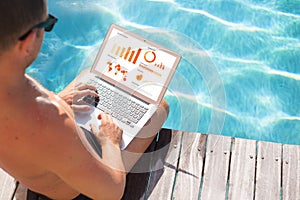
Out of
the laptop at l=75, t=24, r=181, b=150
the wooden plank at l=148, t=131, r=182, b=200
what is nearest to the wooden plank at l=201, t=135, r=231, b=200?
the wooden plank at l=148, t=131, r=182, b=200

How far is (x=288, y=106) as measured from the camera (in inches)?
114

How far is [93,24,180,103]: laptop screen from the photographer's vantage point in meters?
2.12

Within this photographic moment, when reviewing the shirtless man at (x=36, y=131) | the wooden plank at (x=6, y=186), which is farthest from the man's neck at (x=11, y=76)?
the wooden plank at (x=6, y=186)

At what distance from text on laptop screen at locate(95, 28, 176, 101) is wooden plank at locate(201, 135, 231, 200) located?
1.05ft

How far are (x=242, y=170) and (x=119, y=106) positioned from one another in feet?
1.77

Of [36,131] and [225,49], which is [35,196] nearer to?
[36,131]

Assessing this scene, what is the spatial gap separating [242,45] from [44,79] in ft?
3.73

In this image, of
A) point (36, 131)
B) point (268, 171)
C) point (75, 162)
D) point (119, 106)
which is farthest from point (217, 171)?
point (36, 131)

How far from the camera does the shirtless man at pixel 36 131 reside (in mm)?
1216

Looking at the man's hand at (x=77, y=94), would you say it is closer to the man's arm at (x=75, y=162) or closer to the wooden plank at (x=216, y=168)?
the man's arm at (x=75, y=162)

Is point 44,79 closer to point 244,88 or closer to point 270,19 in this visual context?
point 244,88

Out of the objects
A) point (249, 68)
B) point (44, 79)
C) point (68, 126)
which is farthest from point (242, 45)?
point (68, 126)

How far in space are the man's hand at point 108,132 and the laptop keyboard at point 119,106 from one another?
0.09 metres

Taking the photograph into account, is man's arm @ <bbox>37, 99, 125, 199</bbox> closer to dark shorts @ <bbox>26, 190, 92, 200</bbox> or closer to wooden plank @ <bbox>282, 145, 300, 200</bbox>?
dark shorts @ <bbox>26, 190, 92, 200</bbox>
